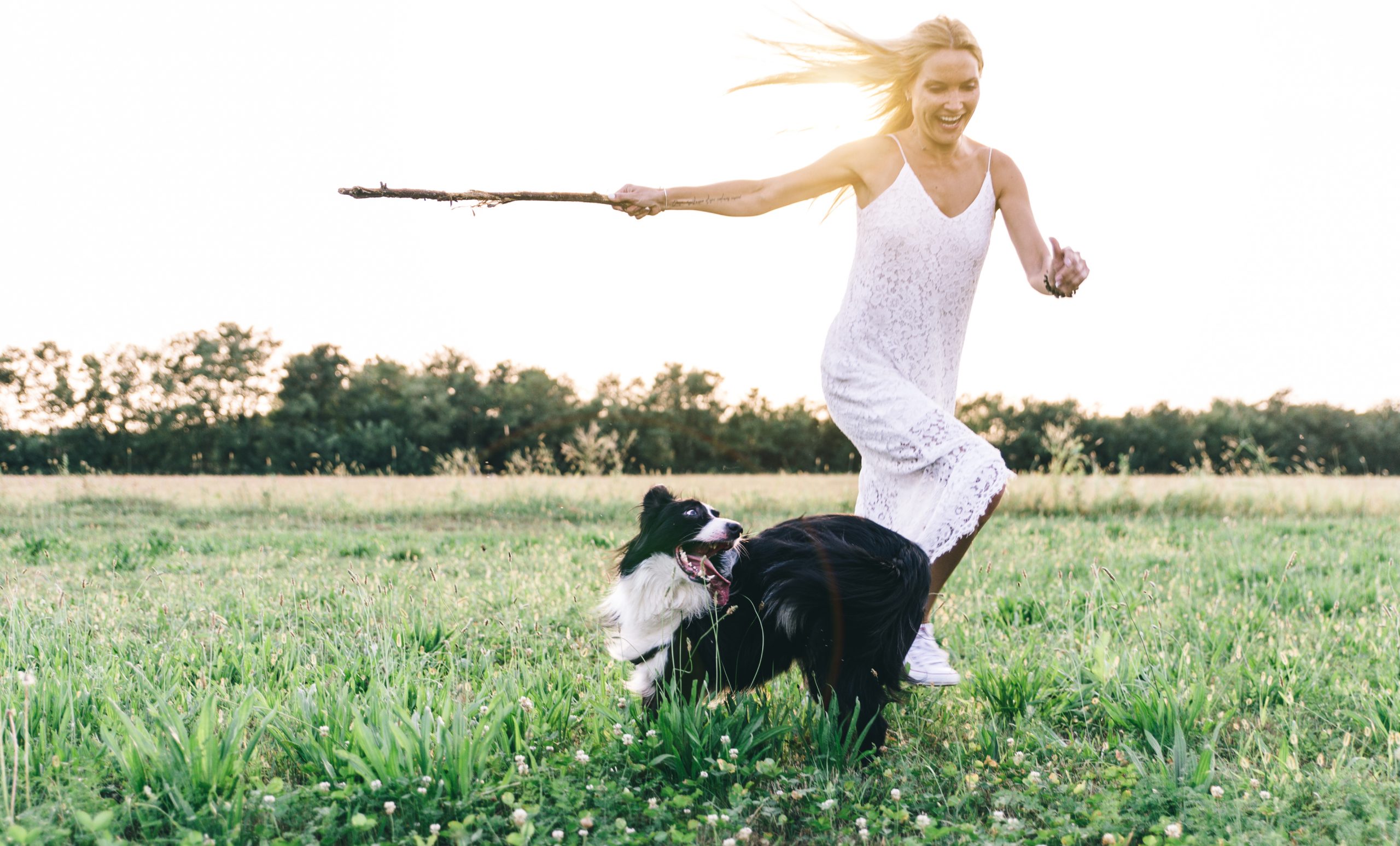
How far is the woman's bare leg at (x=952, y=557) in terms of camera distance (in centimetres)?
342

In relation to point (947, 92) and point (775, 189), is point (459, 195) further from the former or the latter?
point (947, 92)

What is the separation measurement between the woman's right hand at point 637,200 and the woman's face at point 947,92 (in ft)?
3.74

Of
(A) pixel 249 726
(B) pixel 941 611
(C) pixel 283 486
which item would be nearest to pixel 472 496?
(C) pixel 283 486

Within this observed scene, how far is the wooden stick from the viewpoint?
10.2 feet

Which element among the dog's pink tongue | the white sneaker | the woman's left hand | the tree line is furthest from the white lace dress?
the tree line

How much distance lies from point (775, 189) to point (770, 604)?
169cm

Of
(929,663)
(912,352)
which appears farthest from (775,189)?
(929,663)

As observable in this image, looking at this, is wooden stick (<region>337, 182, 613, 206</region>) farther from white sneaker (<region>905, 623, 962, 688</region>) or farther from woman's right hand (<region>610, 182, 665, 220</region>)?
white sneaker (<region>905, 623, 962, 688</region>)

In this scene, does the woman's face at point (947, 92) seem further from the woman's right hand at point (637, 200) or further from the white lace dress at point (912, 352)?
the woman's right hand at point (637, 200)

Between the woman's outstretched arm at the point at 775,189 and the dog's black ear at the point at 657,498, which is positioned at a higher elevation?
the woman's outstretched arm at the point at 775,189

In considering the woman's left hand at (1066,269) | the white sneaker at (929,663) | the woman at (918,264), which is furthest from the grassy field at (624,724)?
the woman's left hand at (1066,269)

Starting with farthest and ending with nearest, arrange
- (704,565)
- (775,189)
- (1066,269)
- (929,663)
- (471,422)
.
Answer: (471,422) → (929,663) → (775,189) → (1066,269) → (704,565)

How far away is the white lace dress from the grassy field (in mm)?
789

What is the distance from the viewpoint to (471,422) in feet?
125
